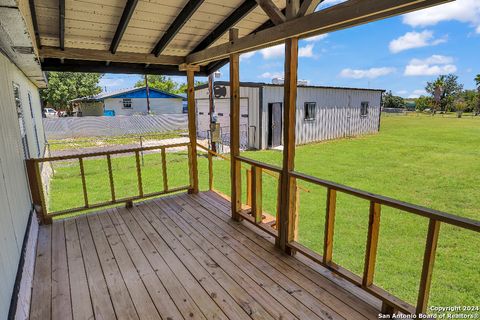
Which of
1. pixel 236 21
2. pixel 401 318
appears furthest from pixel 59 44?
pixel 401 318

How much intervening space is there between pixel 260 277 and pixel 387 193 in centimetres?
450

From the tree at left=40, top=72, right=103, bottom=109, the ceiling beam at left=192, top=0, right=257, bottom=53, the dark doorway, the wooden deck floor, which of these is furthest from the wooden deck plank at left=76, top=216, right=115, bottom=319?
the tree at left=40, top=72, right=103, bottom=109

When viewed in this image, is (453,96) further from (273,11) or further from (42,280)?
(42,280)

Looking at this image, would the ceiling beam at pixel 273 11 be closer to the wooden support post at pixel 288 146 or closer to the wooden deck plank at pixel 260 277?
the wooden support post at pixel 288 146

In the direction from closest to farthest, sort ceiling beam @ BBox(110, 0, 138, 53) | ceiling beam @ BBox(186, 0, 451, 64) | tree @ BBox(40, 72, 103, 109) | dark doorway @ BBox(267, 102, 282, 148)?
ceiling beam @ BBox(186, 0, 451, 64)
ceiling beam @ BBox(110, 0, 138, 53)
dark doorway @ BBox(267, 102, 282, 148)
tree @ BBox(40, 72, 103, 109)

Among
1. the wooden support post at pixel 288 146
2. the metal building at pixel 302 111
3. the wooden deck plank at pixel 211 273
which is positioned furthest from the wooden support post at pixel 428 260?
the metal building at pixel 302 111

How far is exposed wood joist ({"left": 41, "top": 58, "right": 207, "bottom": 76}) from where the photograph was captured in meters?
4.23

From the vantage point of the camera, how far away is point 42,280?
2.58 meters

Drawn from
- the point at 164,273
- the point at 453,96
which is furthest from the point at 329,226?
the point at 453,96

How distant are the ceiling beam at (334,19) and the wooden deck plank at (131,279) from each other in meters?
2.57

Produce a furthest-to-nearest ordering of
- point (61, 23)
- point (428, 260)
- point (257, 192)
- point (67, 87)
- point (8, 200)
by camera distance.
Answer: point (67, 87), point (257, 192), point (61, 23), point (8, 200), point (428, 260)

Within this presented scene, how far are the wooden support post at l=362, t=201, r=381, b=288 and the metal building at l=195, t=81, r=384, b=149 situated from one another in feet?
31.8

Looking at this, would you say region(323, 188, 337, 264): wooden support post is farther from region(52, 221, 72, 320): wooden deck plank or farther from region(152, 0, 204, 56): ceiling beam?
region(152, 0, 204, 56): ceiling beam

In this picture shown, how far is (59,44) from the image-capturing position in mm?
3666
